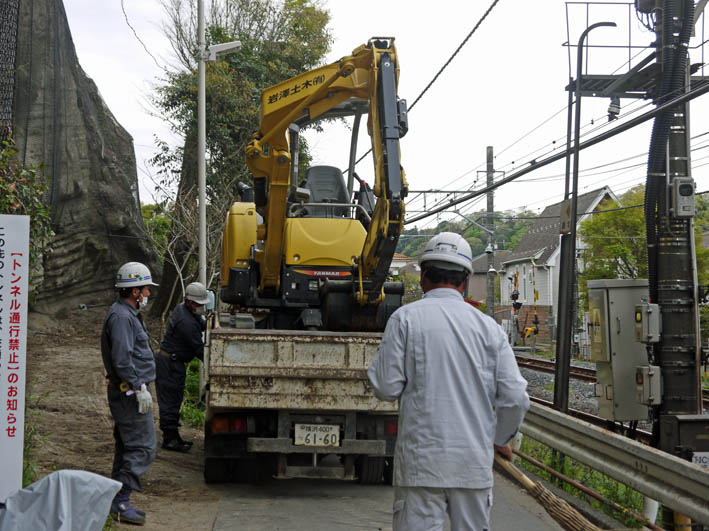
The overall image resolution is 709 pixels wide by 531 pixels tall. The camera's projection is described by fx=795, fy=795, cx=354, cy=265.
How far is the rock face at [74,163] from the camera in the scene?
1510 cm

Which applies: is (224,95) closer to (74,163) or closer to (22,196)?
(74,163)

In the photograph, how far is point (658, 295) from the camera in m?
8.77

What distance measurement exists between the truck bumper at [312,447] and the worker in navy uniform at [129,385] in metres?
0.94

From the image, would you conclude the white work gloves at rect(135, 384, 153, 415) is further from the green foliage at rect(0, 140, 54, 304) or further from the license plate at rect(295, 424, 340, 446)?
the green foliage at rect(0, 140, 54, 304)

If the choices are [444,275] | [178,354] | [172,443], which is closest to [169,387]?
[178,354]

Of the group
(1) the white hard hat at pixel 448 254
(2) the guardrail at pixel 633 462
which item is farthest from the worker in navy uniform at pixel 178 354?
(1) the white hard hat at pixel 448 254

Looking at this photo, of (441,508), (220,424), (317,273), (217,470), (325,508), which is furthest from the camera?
(317,273)

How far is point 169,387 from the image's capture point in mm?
9570

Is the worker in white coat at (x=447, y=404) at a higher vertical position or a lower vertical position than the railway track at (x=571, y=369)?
higher

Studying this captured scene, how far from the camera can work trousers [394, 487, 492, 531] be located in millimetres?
3641

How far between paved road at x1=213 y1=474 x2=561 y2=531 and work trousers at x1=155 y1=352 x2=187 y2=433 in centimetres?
179

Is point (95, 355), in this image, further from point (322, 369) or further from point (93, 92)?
point (322, 369)

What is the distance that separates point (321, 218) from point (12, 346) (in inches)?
199

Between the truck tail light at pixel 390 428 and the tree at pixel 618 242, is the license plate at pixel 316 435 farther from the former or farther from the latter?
the tree at pixel 618 242
